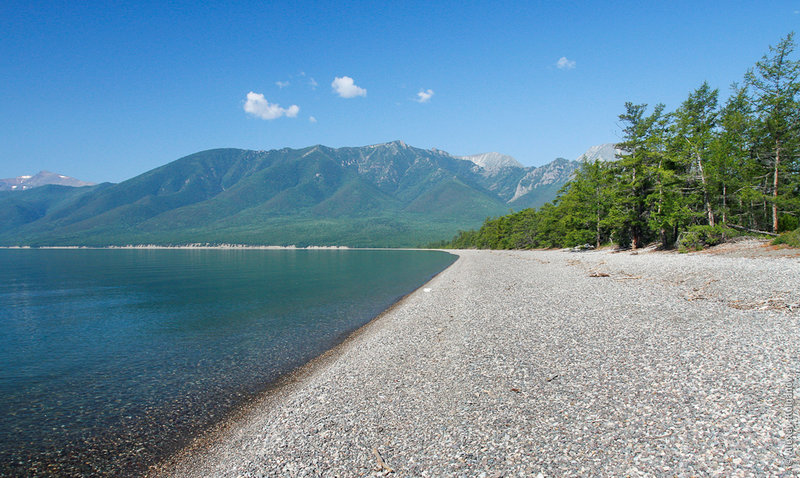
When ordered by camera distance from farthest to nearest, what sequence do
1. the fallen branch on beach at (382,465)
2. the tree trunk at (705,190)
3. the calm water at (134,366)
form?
the tree trunk at (705,190) < the calm water at (134,366) < the fallen branch on beach at (382,465)

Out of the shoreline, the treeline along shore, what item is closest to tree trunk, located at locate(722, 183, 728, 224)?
the treeline along shore

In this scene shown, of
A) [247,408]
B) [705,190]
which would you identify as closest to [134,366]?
[247,408]

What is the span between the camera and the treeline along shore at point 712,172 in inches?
1377

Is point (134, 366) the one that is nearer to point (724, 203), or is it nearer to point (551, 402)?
point (551, 402)

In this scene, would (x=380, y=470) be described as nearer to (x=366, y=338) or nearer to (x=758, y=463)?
(x=758, y=463)

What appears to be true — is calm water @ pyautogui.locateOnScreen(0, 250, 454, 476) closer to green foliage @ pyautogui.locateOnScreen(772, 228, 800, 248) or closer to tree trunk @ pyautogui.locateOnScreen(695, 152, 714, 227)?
green foliage @ pyautogui.locateOnScreen(772, 228, 800, 248)

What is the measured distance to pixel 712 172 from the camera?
1487 inches

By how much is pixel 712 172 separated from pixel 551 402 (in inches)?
1619

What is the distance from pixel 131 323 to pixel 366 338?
17.3 metres

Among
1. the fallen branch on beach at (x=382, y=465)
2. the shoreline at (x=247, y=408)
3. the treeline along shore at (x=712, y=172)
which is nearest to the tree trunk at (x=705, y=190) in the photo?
the treeline along shore at (x=712, y=172)

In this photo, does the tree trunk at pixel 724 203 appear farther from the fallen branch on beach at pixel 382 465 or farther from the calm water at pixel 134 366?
the fallen branch on beach at pixel 382 465

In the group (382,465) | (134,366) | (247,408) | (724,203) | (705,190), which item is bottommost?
(134,366)

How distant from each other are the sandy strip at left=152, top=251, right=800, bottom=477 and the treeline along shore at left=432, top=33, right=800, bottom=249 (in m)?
24.8

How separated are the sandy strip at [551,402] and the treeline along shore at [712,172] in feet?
81.4
